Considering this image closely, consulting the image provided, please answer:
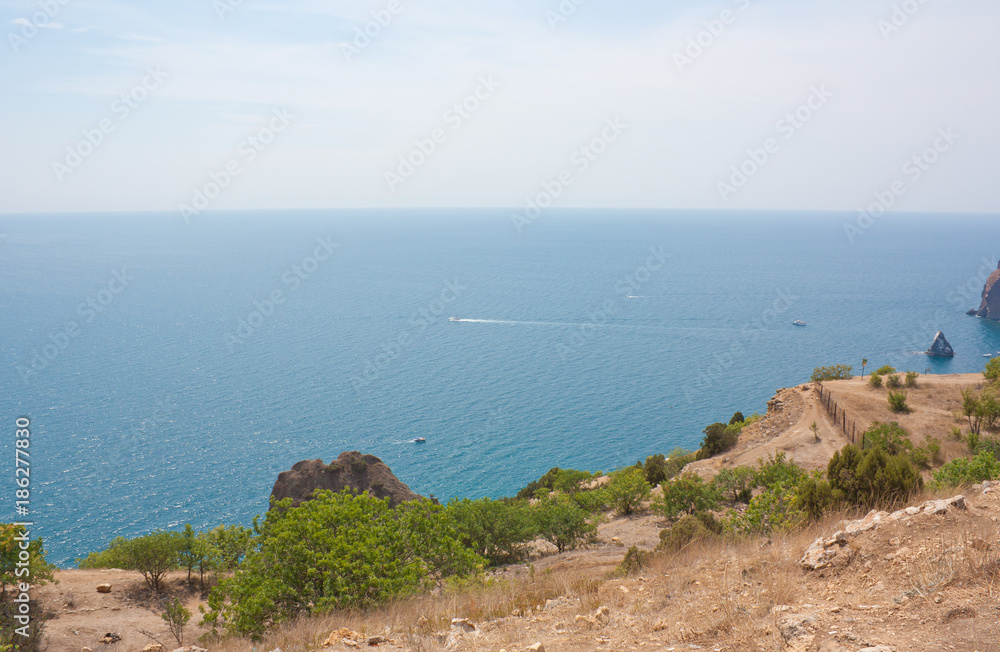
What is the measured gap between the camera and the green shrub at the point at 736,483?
36156 mm

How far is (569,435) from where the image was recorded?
7088 centimetres

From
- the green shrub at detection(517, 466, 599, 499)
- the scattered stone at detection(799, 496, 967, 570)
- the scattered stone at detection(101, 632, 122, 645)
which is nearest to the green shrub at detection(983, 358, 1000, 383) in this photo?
the green shrub at detection(517, 466, 599, 499)

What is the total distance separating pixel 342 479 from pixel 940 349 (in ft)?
325

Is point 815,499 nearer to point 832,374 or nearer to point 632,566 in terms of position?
point 632,566

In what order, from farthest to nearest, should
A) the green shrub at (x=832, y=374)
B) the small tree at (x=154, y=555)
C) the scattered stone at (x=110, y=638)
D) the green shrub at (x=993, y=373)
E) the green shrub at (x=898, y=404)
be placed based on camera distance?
1. the green shrub at (x=832, y=374)
2. the green shrub at (x=993, y=373)
3. the green shrub at (x=898, y=404)
4. the small tree at (x=154, y=555)
5. the scattered stone at (x=110, y=638)

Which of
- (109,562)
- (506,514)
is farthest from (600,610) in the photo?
(109,562)

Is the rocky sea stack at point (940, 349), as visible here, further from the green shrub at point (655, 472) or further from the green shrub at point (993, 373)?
the green shrub at point (655, 472)

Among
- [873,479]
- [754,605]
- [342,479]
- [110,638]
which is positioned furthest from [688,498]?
[110,638]

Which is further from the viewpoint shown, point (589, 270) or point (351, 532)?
point (589, 270)

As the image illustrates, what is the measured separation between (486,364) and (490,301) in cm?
4537

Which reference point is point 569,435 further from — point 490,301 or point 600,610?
point 490,301

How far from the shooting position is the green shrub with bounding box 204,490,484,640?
1467 cm

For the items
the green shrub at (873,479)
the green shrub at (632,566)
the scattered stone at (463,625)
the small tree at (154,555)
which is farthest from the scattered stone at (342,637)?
the small tree at (154,555)

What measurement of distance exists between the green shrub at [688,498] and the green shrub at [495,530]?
865 centimetres
